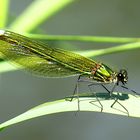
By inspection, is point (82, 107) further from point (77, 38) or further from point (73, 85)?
point (73, 85)

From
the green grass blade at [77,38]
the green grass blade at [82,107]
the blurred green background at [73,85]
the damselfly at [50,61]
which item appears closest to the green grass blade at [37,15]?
the damselfly at [50,61]

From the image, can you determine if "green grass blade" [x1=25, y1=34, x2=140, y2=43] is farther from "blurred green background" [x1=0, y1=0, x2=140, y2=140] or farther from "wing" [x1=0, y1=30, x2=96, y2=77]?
"blurred green background" [x1=0, y1=0, x2=140, y2=140]

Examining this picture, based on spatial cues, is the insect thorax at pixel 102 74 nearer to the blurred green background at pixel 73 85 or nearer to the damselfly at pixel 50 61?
the damselfly at pixel 50 61

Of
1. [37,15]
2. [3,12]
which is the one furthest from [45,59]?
[3,12]

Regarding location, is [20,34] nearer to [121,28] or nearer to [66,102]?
[66,102]

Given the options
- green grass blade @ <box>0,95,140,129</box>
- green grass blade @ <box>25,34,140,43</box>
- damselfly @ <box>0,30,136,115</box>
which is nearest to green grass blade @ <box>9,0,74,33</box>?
damselfly @ <box>0,30,136,115</box>

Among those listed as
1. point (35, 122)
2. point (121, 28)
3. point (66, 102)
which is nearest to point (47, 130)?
point (35, 122)
